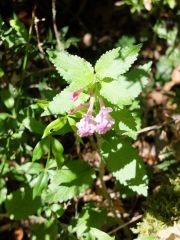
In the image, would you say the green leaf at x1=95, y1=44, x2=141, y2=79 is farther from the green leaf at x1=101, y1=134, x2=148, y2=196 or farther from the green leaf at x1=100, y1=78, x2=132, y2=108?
the green leaf at x1=101, y1=134, x2=148, y2=196

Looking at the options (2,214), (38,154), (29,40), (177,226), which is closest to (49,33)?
(29,40)

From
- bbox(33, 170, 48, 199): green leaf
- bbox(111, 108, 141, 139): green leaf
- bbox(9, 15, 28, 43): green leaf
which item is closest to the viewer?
bbox(111, 108, 141, 139): green leaf

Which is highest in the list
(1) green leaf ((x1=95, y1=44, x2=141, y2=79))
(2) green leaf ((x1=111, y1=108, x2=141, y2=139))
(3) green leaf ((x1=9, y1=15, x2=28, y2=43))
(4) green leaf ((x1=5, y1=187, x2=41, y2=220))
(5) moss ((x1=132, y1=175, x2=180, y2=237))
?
(3) green leaf ((x1=9, y1=15, x2=28, y2=43))

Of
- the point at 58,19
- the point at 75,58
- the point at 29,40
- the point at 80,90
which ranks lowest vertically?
the point at 80,90

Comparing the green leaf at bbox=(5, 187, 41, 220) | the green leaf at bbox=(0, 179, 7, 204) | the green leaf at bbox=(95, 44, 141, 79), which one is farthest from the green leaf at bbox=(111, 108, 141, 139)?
the green leaf at bbox=(0, 179, 7, 204)

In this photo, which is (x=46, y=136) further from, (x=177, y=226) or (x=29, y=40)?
(x=177, y=226)

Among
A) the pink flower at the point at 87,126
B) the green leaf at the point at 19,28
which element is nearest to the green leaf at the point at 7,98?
the green leaf at the point at 19,28

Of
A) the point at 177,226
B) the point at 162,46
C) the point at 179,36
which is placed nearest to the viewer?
the point at 177,226
